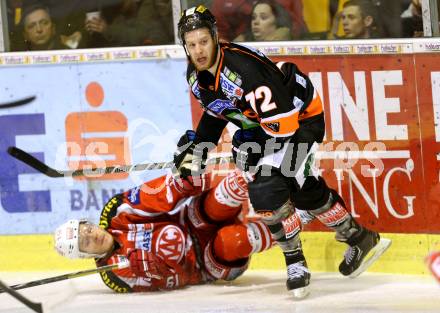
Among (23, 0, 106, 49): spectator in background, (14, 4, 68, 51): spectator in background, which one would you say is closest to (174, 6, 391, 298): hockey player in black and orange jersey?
(23, 0, 106, 49): spectator in background

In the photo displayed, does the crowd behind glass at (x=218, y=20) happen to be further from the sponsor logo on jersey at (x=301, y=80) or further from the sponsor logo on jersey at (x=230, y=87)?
the sponsor logo on jersey at (x=230, y=87)

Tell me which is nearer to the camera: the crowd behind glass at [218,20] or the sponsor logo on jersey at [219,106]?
the sponsor logo on jersey at [219,106]

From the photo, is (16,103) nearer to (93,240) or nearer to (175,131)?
(175,131)

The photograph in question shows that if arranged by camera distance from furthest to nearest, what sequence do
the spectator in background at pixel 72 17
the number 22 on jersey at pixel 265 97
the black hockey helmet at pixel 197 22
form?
the spectator in background at pixel 72 17 < the black hockey helmet at pixel 197 22 < the number 22 on jersey at pixel 265 97

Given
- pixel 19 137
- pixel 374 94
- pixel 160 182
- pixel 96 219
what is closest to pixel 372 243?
pixel 374 94

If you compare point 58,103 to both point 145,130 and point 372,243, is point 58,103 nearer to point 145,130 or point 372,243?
point 145,130

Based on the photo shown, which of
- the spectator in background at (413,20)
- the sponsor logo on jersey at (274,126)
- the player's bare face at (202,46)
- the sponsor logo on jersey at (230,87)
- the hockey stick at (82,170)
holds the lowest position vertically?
the hockey stick at (82,170)

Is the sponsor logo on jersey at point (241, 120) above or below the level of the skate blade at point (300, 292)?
above

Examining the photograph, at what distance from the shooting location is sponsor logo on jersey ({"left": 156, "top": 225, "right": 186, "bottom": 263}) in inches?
187

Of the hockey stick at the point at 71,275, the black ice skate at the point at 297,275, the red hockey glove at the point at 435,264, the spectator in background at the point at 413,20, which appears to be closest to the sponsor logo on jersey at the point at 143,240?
the hockey stick at the point at 71,275

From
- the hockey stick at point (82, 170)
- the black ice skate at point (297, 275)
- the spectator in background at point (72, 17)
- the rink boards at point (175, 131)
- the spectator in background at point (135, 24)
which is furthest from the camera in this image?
the spectator in background at point (72, 17)

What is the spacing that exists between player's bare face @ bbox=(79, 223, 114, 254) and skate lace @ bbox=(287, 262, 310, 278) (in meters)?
0.85

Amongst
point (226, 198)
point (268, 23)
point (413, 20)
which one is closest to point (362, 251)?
point (226, 198)

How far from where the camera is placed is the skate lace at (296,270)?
4.42 meters
